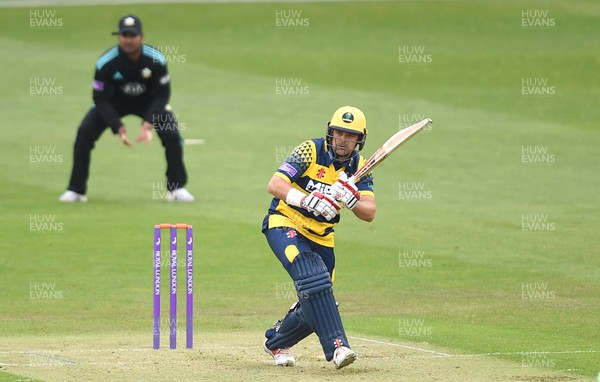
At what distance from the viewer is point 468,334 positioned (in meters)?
12.9

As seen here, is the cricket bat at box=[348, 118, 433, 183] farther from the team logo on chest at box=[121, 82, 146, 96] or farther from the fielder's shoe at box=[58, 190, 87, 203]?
the fielder's shoe at box=[58, 190, 87, 203]

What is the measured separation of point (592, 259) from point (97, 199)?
28.2 ft

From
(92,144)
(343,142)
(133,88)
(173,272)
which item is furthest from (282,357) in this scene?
(92,144)

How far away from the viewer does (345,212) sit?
20719 millimetres

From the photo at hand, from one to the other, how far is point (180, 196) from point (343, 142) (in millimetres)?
10288

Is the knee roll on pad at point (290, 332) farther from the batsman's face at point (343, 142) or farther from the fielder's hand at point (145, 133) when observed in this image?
the fielder's hand at point (145, 133)

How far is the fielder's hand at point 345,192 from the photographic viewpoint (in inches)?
431

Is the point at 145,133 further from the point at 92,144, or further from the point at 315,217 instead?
the point at 315,217

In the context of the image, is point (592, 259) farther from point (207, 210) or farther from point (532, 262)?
point (207, 210)

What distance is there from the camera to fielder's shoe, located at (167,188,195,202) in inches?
838

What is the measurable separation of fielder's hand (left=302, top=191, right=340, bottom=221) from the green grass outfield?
1.35 m

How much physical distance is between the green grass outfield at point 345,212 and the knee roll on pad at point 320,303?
330 millimetres

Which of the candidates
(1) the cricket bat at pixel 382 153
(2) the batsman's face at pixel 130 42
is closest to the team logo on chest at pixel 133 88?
(2) the batsman's face at pixel 130 42

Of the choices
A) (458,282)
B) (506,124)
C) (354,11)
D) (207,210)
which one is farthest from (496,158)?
(354,11)
